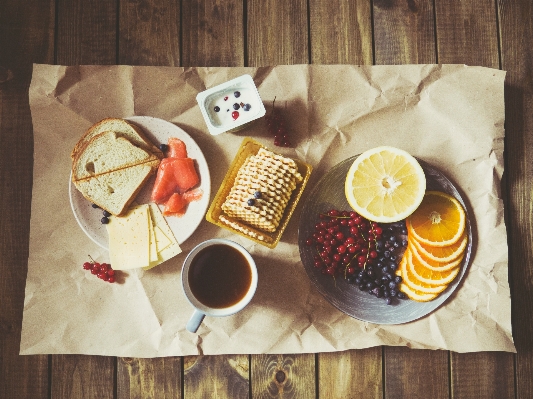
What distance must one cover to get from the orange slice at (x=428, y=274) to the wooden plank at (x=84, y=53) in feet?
3.94

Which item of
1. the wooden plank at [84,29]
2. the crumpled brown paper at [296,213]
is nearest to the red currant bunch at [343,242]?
the crumpled brown paper at [296,213]

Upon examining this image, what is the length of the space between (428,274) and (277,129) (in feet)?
2.55

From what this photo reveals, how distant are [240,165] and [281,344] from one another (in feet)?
2.30

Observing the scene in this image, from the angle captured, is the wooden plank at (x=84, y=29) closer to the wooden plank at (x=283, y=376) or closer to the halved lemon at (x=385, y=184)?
the halved lemon at (x=385, y=184)

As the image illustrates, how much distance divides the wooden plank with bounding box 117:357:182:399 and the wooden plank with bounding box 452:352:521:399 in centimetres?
109

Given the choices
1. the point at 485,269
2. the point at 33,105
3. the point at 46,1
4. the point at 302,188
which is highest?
the point at 46,1

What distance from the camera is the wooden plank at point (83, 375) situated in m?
1.87

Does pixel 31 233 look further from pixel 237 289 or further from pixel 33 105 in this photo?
pixel 237 289

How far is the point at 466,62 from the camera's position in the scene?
6.37ft

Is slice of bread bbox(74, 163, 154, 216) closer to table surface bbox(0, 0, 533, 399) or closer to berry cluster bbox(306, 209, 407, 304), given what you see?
table surface bbox(0, 0, 533, 399)

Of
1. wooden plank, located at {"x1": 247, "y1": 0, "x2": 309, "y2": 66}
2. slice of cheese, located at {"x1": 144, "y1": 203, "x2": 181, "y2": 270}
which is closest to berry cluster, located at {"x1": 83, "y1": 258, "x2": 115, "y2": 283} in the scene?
slice of cheese, located at {"x1": 144, "y1": 203, "x2": 181, "y2": 270}

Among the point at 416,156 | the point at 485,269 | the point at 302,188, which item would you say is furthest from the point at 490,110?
the point at 302,188

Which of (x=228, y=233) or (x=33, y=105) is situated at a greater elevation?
(x=33, y=105)

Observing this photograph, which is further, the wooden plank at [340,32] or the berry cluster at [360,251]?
the wooden plank at [340,32]
